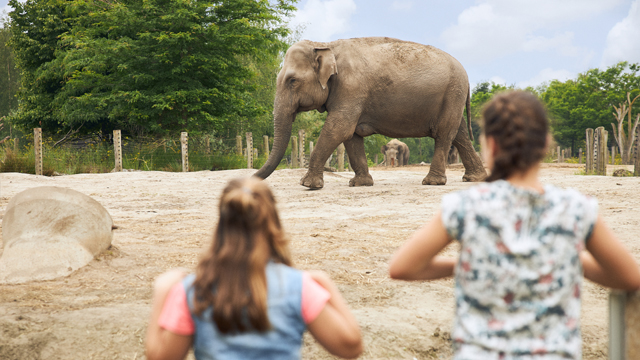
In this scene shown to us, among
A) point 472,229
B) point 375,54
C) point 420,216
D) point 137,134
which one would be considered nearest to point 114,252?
point 420,216

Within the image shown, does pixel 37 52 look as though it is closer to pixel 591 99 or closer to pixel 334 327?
pixel 334 327

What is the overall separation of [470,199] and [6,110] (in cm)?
4741

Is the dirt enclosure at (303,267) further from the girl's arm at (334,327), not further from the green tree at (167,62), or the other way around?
the green tree at (167,62)

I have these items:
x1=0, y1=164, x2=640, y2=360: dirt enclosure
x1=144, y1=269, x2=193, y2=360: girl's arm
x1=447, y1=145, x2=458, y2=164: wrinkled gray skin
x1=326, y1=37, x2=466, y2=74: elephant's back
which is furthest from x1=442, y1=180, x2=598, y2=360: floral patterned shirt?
x1=447, y1=145, x2=458, y2=164: wrinkled gray skin

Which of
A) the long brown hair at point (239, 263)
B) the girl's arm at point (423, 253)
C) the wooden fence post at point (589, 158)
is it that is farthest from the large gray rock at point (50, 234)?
the wooden fence post at point (589, 158)

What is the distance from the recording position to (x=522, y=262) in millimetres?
1330

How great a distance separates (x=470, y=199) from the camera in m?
1.35

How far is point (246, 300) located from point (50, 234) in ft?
12.5

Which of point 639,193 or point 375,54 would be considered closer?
point 639,193

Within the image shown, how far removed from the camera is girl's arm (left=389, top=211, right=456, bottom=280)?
1383mm

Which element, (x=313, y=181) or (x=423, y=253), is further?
(x=313, y=181)

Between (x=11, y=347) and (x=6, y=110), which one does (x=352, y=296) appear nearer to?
(x=11, y=347)

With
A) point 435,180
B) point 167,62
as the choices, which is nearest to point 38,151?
point 167,62

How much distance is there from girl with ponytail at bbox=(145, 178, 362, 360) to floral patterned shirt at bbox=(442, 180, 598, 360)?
1.07 ft
